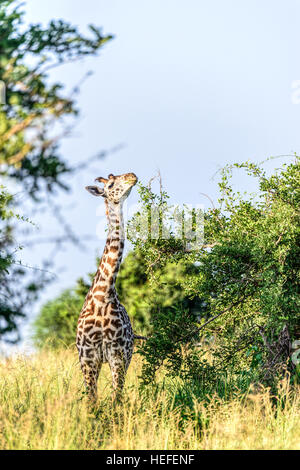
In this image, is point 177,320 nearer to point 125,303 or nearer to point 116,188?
point 116,188

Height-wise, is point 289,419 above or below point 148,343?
below

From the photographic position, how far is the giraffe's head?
8.36 m

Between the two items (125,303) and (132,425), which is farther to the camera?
(125,303)

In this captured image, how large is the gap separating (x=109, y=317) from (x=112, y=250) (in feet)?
3.38

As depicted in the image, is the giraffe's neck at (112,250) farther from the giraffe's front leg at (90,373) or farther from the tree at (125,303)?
the tree at (125,303)

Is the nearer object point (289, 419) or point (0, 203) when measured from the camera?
point (0, 203)

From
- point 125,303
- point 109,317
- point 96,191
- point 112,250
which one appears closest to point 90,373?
point 109,317

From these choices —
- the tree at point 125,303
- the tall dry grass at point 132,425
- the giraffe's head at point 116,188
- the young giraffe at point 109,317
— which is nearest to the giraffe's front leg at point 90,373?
the young giraffe at point 109,317

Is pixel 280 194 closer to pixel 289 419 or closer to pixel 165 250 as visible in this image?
pixel 165 250

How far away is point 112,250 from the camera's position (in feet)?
27.9

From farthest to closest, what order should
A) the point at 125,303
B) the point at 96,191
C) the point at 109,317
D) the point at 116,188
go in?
the point at 125,303, the point at 96,191, the point at 116,188, the point at 109,317

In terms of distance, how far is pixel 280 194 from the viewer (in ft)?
30.9
